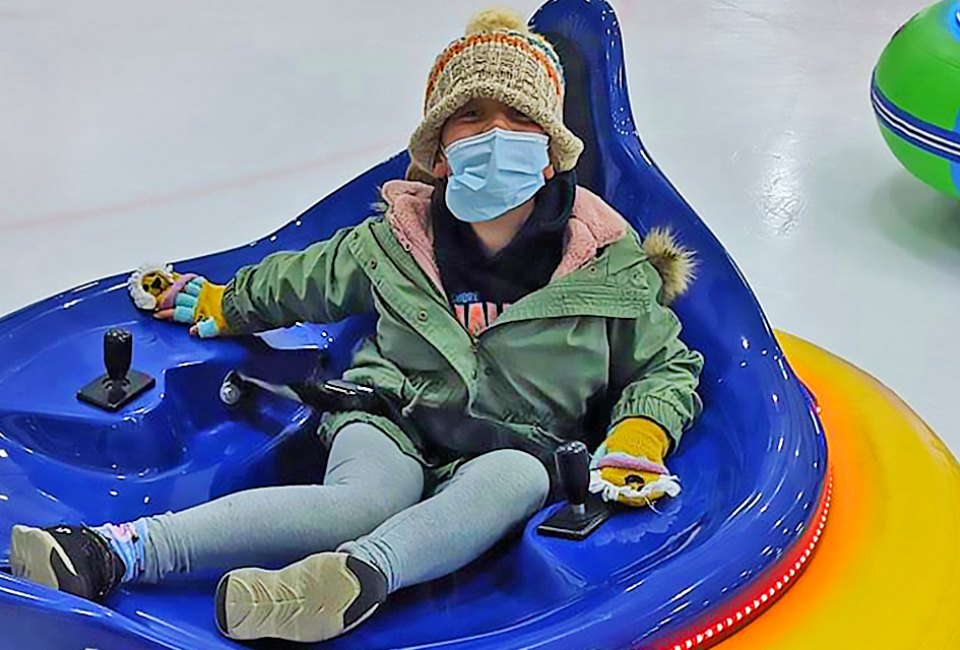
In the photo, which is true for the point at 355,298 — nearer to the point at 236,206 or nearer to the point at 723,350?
the point at 723,350

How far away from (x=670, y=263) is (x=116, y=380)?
1.48ft

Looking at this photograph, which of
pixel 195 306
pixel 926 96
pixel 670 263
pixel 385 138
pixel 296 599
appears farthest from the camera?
pixel 385 138

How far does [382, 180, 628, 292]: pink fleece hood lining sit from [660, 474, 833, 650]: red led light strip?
0.83 ft

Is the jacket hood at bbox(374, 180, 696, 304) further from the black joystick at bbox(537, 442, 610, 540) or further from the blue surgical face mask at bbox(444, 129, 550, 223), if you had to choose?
the black joystick at bbox(537, 442, 610, 540)

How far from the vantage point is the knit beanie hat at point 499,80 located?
108 cm

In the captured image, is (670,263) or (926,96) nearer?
(670,263)

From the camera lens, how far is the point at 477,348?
113cm

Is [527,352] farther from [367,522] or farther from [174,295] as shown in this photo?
[174,295]

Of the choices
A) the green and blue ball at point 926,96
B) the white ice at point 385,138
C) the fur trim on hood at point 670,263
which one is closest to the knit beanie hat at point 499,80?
the fur trim on hood at point 670,263

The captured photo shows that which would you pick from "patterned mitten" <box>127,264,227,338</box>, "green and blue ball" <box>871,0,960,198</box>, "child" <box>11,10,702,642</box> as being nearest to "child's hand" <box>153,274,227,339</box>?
"patterned mitten" <box>127,264,227,338</box>

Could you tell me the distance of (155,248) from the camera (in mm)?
1958

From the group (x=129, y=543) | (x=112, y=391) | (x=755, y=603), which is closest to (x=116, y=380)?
(x=112, y=391)

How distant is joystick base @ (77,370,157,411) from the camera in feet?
4.03

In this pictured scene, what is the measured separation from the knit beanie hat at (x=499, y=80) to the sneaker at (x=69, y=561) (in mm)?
377
